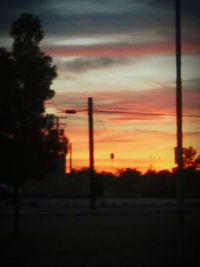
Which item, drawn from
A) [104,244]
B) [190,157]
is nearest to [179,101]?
[104,244]

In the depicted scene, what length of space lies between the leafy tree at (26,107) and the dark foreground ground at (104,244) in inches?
97.4

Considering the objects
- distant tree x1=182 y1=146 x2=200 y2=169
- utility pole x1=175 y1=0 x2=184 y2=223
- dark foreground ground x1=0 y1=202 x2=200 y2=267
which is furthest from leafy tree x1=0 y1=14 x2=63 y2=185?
distant tree x1=182 y1=146 x2=200 y2=169

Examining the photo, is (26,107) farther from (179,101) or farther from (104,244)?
(179,101)

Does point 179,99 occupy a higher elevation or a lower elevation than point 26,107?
higher

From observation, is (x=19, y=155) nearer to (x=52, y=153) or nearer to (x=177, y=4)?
(x=52, y=153)

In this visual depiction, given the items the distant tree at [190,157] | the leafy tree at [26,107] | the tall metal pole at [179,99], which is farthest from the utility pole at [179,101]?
the distant tree at [190,157]

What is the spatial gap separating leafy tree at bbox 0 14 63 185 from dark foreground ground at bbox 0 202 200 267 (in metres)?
2.47

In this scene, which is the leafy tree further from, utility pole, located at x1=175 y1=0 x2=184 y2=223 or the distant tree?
the distant tree

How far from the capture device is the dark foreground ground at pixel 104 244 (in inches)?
672

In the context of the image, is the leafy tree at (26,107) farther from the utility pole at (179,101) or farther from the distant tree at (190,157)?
the distant tree at (190,157)

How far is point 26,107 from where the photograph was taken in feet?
81.1

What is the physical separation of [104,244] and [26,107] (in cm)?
621

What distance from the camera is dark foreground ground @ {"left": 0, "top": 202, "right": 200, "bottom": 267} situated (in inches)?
672

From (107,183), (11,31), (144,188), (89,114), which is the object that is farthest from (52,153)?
(107,183)
